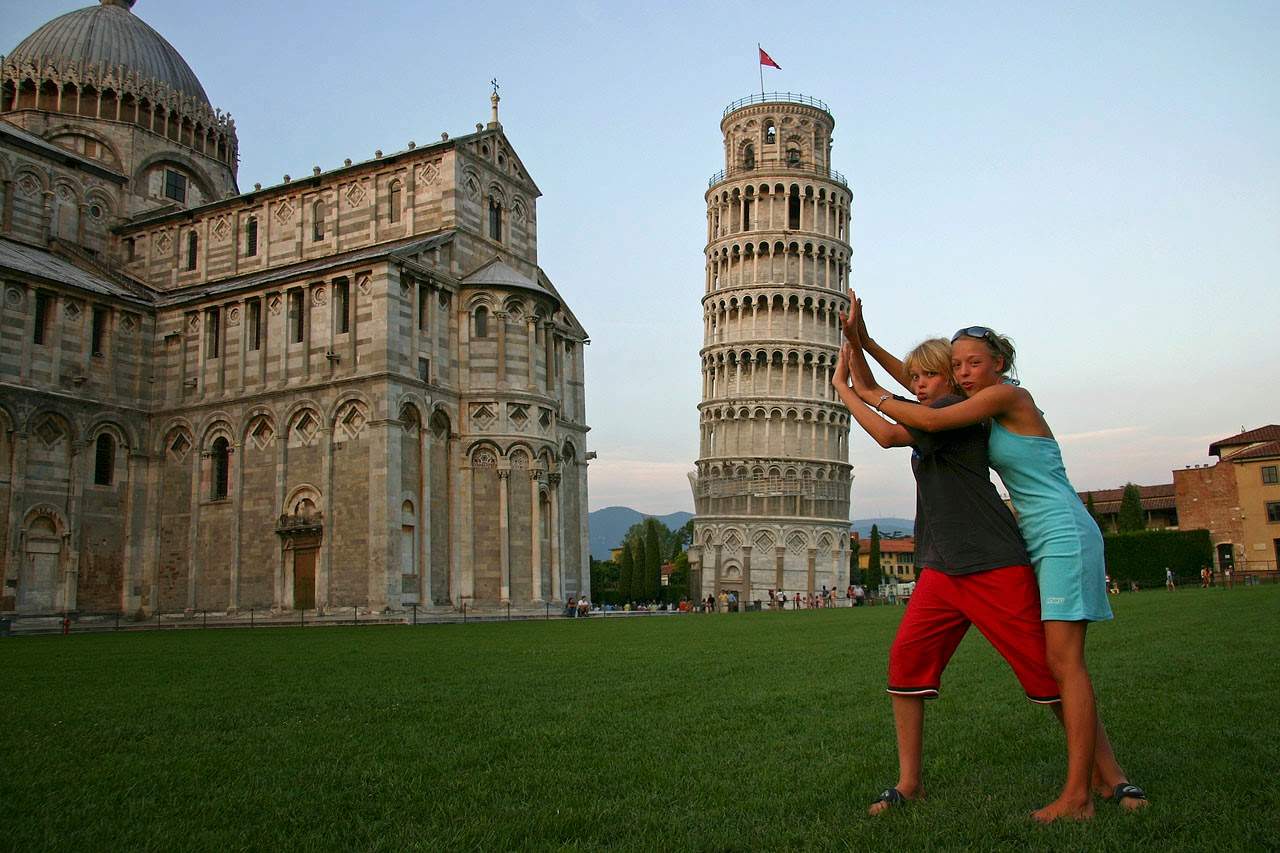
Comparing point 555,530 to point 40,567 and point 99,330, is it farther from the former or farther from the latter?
point 99,330

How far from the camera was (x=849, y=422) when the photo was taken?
3319 inches

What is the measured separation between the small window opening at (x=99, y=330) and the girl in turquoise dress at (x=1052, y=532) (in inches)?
1694

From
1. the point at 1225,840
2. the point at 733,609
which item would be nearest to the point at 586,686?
the point at 1225,840

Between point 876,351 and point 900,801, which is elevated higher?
point 876,351

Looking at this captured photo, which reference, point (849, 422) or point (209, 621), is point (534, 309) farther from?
point (849, 422)

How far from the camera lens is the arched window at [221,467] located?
137 ft

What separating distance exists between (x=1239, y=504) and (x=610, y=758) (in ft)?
237

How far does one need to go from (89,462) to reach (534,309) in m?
18.3

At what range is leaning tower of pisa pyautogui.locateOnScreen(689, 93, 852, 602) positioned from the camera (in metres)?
78.2

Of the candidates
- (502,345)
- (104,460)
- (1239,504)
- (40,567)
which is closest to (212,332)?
(104,460)

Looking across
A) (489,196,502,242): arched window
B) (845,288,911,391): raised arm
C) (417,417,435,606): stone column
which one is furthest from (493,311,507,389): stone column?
→ (845,288,911,391): raised arm

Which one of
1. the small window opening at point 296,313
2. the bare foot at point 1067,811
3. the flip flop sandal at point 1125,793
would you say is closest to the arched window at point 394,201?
the small window opening at point 296,313

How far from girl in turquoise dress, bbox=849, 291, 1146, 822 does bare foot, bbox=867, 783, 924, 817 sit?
664 millimetres

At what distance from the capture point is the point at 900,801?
5.47 metres
